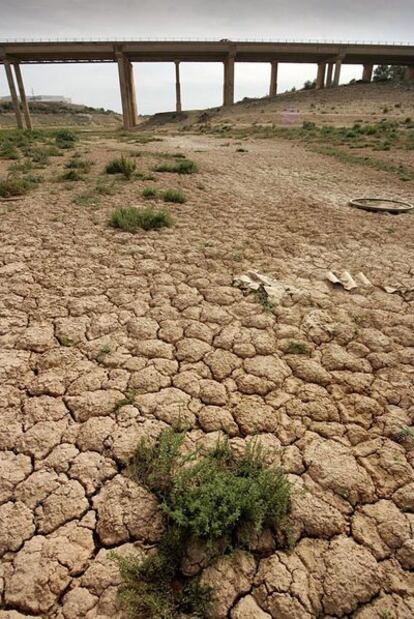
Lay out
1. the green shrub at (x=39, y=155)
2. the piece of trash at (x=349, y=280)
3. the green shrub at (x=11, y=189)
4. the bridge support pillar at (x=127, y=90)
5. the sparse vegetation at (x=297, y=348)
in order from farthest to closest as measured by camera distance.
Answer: the bridge support pillar at (x=127, y=90) → the green shrub at (x=39, y=155) → the green shrub at (x=11, y=189) → the piece of trash at (x=349, y=280) → the sparse vegetation at (x=297, y=348)

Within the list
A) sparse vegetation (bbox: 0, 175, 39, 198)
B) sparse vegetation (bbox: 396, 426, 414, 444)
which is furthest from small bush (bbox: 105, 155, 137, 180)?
sparse vegetation (bbox: 396, 426, 414, 444)

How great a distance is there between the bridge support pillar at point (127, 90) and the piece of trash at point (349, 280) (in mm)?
38392

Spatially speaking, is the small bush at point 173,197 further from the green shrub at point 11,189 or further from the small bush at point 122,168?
the green shrub at point 11,189

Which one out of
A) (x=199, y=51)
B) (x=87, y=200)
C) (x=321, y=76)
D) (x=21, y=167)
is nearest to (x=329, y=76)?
(x=321, y=76)

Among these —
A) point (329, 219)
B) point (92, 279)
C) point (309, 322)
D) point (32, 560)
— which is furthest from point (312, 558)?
point (329, 219)

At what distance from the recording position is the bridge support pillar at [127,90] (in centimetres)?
3384

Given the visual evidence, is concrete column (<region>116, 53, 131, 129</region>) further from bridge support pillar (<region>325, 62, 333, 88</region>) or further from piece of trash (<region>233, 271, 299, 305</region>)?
piece of trash (<region>233, 271, 299, 305</region>)

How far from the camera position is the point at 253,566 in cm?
155

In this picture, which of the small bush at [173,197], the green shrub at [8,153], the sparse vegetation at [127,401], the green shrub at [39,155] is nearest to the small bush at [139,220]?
the small bush at [173,197]

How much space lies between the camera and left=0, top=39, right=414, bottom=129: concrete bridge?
1255 inches

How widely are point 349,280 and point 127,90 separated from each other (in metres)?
39.3

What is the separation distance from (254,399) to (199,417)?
0.42 meters

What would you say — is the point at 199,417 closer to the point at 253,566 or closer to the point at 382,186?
the point at 253,566

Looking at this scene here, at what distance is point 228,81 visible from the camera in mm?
36625
